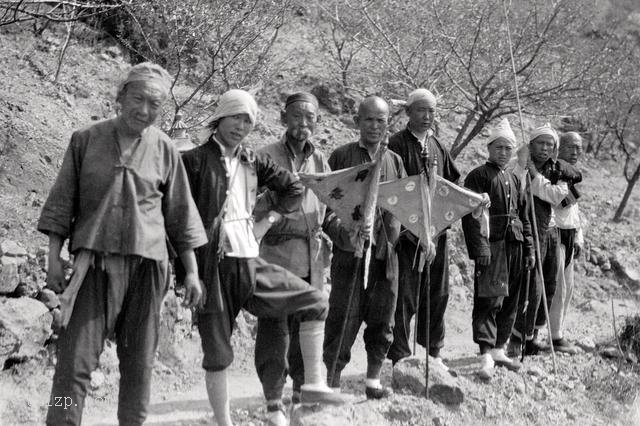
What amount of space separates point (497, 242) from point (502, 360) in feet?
3.47

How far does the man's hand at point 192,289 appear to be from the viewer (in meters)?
3.75

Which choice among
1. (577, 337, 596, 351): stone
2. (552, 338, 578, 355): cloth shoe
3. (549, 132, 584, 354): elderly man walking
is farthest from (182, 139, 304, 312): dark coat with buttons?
(577, 337, 596, 351): stone

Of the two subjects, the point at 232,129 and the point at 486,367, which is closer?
the point at 232,129

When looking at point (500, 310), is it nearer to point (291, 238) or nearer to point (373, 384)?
point (373, 384)

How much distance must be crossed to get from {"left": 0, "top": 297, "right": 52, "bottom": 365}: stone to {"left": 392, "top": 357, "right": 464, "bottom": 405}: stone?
2444 mm

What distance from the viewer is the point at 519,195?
251 inches

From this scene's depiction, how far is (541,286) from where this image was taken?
675 cm

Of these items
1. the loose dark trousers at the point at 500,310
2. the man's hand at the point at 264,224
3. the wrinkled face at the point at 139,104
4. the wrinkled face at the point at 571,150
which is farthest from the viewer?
the wrinkled face at the point at 571,150

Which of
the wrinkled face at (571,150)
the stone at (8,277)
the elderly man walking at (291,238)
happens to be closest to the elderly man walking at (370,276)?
the elderly man walking at (291,238)

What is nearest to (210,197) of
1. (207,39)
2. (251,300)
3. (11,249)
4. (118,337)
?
(251,300)

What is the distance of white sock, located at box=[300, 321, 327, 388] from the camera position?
423 centimetres

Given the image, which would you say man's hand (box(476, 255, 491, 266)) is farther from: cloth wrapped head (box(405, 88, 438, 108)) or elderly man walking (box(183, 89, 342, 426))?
elderly man walking (box(183, 89, 342, 426))

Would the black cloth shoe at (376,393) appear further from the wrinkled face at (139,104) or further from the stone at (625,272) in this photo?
the stone at (625,272)

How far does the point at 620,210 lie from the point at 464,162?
152 inches
